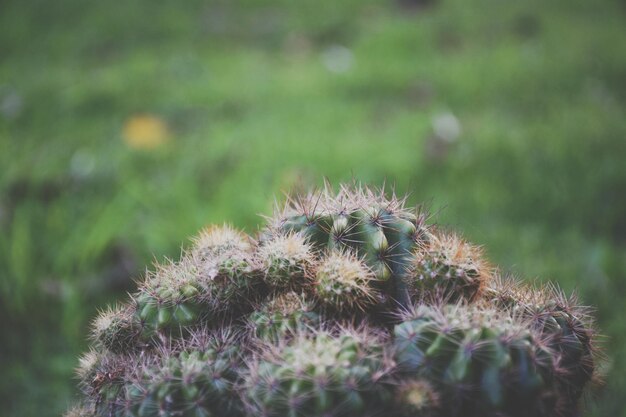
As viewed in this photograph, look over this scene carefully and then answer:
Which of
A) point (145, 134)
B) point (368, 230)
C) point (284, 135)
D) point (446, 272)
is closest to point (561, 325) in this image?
point (446, 272)

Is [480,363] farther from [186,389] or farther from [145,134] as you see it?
[145,134]

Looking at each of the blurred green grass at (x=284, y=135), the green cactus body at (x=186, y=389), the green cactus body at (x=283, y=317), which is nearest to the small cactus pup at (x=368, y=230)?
the green cactus body at (x=283, y=317)

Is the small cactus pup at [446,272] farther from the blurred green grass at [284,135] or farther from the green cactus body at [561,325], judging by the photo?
the blurred green grass at [284,135]

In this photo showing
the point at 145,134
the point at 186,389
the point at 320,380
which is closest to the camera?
the point at 320,380

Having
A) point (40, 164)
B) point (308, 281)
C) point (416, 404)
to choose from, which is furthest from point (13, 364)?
point (416, 404)

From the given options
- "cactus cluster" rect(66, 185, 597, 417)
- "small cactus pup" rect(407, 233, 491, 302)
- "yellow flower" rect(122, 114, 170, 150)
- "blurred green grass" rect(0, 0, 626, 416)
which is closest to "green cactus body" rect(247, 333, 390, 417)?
"cactus cluster" rect(66, 185, 597, 417)

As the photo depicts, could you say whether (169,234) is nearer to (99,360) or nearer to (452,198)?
(452,198)
